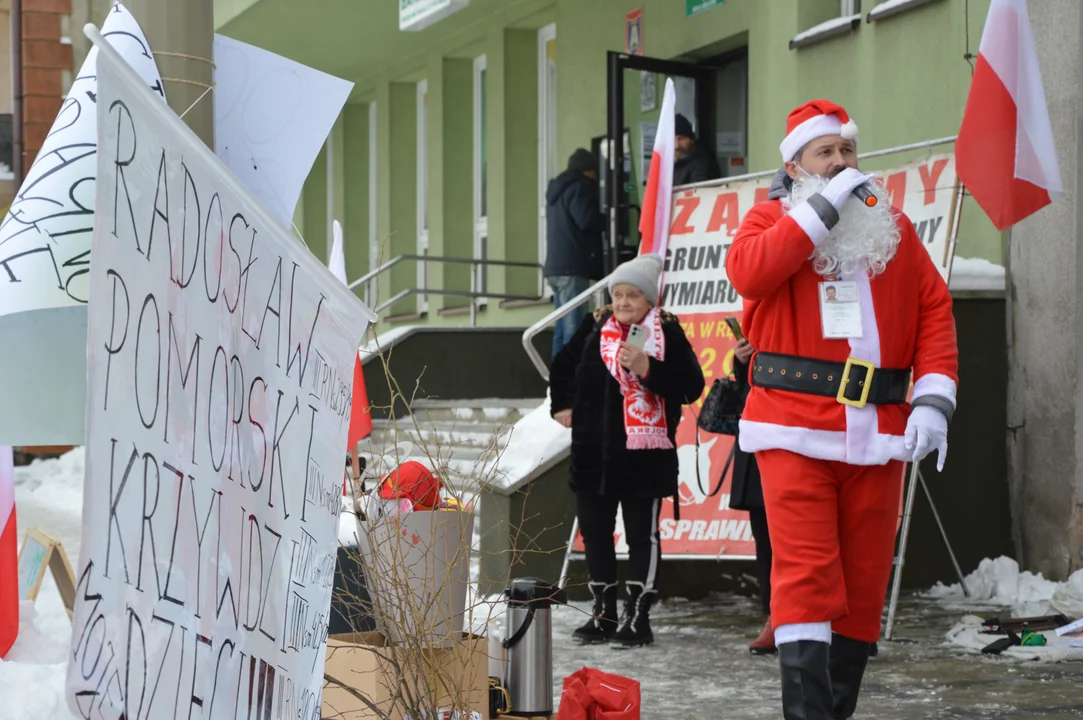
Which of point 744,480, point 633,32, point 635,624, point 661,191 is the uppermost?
point 633,32

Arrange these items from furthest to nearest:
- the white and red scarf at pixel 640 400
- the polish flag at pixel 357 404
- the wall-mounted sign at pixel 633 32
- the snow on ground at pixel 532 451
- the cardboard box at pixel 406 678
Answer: the wall-mounted sign at pixel 633 32
the snow on ground at pixel 532 451
the polish flag at pixel 357 404
the white and red scarf at pixel 640 400
the cardboard box at pixel 406 678

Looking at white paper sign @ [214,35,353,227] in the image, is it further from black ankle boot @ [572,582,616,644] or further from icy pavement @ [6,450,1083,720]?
black ankle boot @ [572,582,616,644]

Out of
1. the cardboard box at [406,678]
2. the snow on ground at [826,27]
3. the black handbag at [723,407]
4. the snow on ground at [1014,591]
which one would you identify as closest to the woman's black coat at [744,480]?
the black handbag at [723,407]

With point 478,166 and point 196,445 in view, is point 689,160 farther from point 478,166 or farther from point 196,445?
point 196,445

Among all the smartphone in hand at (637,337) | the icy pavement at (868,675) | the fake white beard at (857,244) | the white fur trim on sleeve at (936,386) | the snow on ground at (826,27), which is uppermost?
the snow on ground at (826,27)

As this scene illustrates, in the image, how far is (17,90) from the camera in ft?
28.4

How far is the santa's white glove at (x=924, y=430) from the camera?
3928mm

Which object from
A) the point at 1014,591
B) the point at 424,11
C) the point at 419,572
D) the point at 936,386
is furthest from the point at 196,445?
the point at 424,11

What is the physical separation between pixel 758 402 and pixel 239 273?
7.45 ft

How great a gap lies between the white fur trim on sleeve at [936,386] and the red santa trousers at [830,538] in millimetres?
224

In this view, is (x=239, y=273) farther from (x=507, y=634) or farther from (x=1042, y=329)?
(x=1042, y=329)

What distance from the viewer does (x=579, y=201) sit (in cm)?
1170

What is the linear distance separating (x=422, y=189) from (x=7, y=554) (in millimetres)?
15132

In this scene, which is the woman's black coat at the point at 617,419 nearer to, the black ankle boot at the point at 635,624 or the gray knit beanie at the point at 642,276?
the gray knit beanie at the point at 642,276
